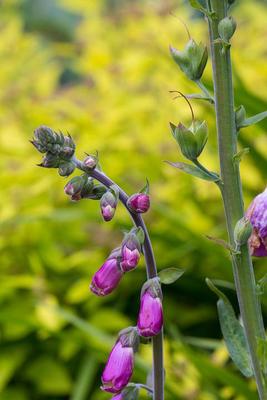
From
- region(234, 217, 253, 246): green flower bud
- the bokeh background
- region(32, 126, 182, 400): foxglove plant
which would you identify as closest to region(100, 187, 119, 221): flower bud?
region(32, 126, 182, 400): foxglove plant

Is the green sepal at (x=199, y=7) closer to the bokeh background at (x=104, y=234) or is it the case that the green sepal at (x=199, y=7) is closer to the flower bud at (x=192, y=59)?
the flower bud at (x=192, y=59)

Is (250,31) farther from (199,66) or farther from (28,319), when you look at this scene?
(199,66)

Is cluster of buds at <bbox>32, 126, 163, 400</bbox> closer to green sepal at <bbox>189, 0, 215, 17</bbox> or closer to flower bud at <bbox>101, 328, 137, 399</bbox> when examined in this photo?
flower bud at <bbox>101, 328, 137, 399</bbox>

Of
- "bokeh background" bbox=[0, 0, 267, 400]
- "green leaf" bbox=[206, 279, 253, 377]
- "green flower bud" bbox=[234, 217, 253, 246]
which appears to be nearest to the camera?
"green flower bud" bbox=[234, 217, 253, 246]

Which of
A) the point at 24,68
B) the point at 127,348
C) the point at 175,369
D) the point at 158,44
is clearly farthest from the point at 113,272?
the point at 24,68

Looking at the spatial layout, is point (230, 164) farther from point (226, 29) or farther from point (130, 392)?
point (130, 392)

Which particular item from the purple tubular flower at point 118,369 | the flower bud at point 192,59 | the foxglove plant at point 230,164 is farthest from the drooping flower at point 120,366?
the flower bud at point 192,59
